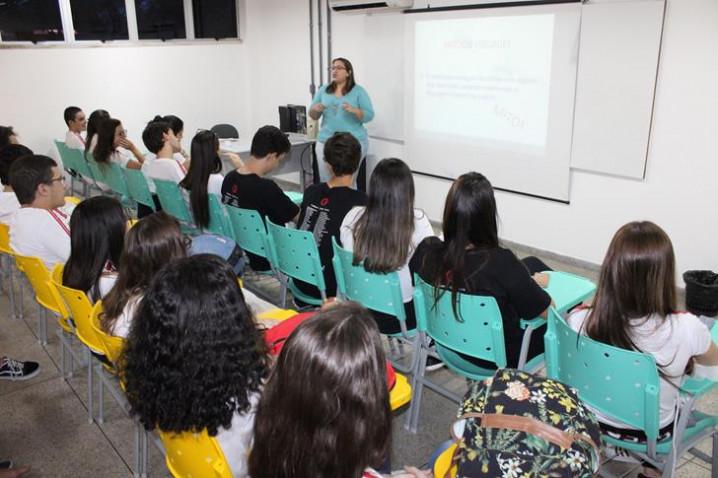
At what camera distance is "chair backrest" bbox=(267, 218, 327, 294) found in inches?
113

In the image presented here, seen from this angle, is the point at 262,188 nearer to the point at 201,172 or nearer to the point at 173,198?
the point at 201,172

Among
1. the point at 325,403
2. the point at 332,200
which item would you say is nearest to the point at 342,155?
the point at 332,200

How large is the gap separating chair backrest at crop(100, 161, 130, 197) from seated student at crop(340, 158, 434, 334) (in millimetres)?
2942

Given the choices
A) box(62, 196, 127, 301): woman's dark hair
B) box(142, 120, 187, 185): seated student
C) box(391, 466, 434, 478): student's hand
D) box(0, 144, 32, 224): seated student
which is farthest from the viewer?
box(142, 120, 187, 185): seated student

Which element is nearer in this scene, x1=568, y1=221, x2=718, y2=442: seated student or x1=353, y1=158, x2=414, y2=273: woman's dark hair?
x1=568, y1=221, x2=718, y2=442: seated student

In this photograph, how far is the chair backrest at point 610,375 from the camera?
1675 millimetres

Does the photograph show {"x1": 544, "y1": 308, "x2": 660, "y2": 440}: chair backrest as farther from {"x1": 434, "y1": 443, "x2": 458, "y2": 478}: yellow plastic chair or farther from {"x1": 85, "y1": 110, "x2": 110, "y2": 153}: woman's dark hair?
{"x1": 85, "y1": 110, "x2": 110, "y2": 153}: woman's dark hair

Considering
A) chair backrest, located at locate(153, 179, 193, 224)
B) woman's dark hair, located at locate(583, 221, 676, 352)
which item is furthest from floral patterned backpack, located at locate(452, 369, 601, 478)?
chair backrest, located at locate(153, 179, 193, 224)

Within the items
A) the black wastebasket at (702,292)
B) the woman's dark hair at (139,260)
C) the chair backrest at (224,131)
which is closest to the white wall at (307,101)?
the black wastebasket at (702,292)

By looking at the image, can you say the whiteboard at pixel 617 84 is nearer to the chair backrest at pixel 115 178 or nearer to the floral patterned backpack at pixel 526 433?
the floral patterned backpack at pixel 526 433

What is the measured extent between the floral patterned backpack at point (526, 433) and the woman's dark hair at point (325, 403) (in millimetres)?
178

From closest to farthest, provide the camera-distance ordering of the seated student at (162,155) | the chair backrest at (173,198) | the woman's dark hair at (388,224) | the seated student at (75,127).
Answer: the woman's dark hair at (388,224) → the chair backrest at (173,198) → the seated student at (162,155) → the seated student at (75,127)

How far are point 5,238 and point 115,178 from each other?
6.22ft

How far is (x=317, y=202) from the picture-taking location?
3.11m
